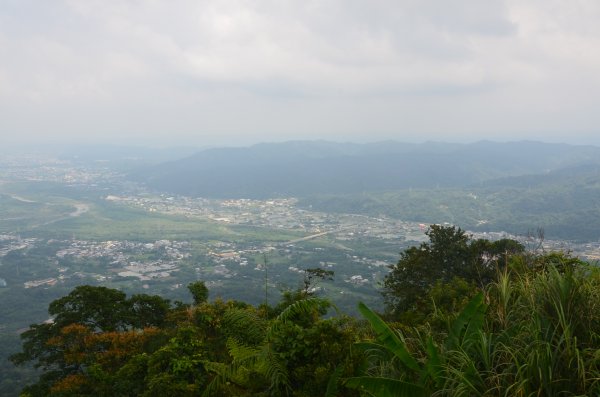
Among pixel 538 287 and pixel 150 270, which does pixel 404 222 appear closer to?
pixel 150 270

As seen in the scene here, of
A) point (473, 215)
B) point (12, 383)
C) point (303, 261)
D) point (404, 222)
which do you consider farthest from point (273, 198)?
point (12, 383)

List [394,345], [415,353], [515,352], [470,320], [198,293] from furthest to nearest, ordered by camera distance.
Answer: [198,293], [415,353], [470,320], [394,345], [515,352]

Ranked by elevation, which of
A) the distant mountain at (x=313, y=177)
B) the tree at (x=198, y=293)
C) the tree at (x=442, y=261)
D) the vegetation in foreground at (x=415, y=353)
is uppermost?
the vegetation in foreground at (x=415, y=353)

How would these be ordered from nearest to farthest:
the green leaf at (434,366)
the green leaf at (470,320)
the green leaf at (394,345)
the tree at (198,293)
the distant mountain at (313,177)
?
the green leaf at (434,366) → the green leaf at (394,345) → the green leaf at (470,320) → the tree at (198,293) → the distant mountain at (313,177)

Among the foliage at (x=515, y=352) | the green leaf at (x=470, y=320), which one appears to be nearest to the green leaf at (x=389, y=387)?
the foliage at (x=515, y=352)

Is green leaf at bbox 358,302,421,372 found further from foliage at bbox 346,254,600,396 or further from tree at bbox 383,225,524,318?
tree at bbox 383,225,524,318

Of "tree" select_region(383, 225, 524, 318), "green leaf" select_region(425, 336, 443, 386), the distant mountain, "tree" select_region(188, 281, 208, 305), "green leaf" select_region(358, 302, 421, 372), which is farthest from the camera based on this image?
the distant mountain

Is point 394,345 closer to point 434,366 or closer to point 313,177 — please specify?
point 434,366

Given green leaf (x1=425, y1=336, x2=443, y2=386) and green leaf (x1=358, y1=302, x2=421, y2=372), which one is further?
green leaf (x1=358, y1=302, x2=421, y2=372)

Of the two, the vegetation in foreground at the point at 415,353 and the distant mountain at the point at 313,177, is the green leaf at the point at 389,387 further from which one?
the distant mountain at the point at 313,177

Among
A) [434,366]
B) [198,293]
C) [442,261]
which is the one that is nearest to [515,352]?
[434,366]

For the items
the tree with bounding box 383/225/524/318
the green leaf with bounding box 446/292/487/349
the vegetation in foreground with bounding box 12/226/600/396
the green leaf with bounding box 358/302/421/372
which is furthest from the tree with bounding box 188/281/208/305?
the green leaf with bounding box 446/292/487/349
